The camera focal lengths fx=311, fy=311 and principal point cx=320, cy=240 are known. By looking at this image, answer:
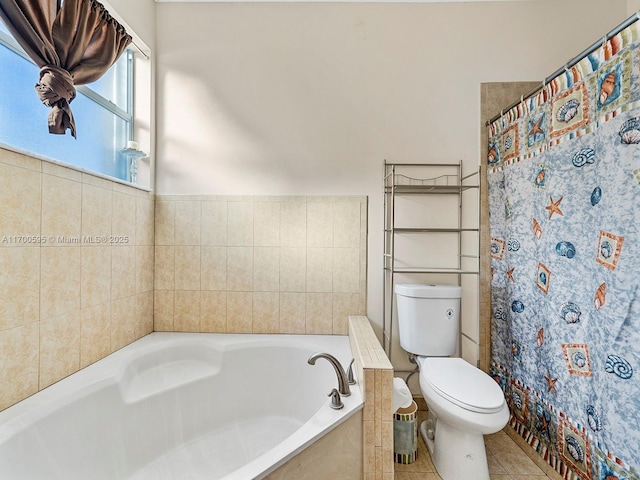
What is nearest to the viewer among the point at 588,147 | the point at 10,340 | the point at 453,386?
the point at 10,340

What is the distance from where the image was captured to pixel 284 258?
2.05 metres

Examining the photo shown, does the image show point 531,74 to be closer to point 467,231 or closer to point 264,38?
point 467,231

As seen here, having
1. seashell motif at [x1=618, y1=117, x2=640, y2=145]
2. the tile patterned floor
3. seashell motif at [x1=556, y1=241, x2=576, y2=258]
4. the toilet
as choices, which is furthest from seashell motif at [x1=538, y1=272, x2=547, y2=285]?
the tile patterned floor

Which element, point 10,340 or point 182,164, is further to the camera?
point 182,164

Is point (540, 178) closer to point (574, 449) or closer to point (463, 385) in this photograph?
point (463, 385)

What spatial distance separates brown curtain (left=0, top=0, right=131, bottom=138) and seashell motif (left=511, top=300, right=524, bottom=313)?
2.36m

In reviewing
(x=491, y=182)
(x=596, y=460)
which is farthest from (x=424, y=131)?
(x=596, y=460)

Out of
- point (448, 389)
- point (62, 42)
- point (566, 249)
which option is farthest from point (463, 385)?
point (62, 42)

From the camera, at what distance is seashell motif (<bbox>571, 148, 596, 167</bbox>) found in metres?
1.24

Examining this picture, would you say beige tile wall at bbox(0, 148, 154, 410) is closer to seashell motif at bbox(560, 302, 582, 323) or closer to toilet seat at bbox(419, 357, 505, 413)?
toilet seat at bbox(419, 357, 505, 413)

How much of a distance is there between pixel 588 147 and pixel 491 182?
73cm

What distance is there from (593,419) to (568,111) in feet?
4.20

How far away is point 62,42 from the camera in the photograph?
133 cm

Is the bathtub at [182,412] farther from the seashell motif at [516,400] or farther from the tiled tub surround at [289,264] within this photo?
the seashell motif at [516,400]
